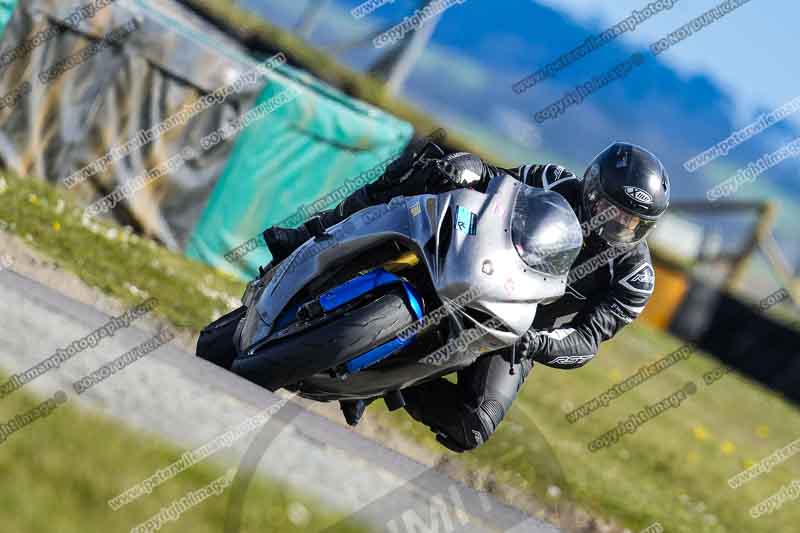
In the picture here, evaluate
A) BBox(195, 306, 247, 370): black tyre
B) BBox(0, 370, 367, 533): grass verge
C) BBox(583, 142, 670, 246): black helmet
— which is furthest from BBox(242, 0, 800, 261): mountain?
BBox(0, 370, 367, 533): grass verge

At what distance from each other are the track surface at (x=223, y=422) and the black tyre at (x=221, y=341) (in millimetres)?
1940

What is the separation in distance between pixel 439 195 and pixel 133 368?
166cm

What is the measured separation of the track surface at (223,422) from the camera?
3176 mm

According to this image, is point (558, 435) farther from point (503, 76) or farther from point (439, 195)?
point (503, 76)

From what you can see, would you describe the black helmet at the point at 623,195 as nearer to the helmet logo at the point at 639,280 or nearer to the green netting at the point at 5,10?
the helmet logo at the point at 639,280

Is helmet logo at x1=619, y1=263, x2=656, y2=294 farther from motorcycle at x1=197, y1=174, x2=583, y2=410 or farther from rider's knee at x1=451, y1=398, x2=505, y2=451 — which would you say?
motorcycle at x1=197, y1=174, x2=583, y2=410

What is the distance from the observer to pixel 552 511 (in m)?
6.87

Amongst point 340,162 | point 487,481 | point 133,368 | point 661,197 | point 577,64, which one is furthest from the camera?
point 577,64

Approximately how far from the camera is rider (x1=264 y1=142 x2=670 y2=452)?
5066 millimetres

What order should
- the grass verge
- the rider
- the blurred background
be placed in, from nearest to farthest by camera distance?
1. the grass verge
2. the rider
3. the blurred background

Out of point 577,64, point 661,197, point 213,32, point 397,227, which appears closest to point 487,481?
point 661,197

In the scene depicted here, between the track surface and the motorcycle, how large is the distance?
3.27 ft

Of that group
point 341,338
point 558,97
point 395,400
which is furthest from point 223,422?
point 558,97

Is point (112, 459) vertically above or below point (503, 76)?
above
